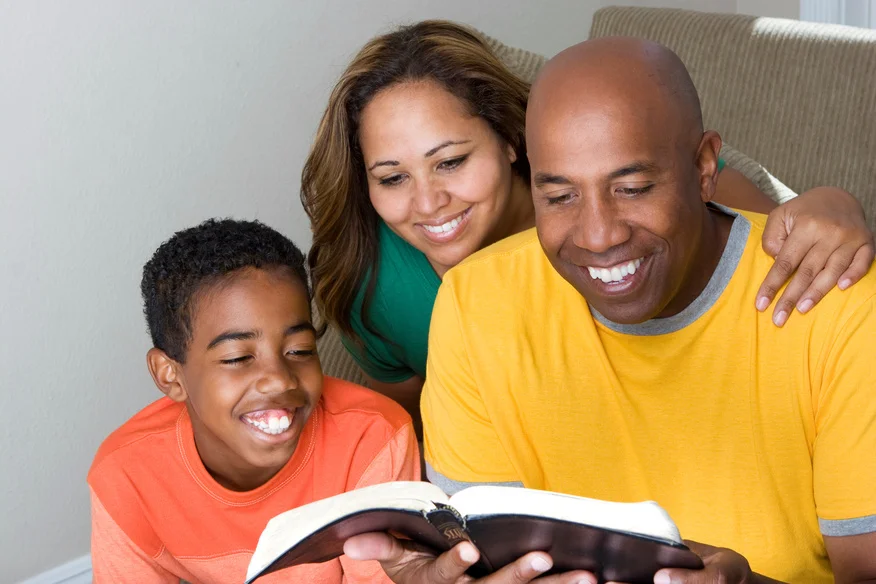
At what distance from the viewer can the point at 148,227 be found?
8.08 feet

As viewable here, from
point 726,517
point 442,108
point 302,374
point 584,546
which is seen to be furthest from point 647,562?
point 442,108

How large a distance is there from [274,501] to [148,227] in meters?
0.94

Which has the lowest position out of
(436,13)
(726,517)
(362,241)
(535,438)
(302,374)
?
(726,517)

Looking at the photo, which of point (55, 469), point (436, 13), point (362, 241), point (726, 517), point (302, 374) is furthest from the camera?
point (436, 13)

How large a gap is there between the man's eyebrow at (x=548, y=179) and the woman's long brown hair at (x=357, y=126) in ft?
1.79

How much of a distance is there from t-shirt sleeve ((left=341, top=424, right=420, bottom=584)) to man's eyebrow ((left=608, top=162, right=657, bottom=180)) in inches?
26.9

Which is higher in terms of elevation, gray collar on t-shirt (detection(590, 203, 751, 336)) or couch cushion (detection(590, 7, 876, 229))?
couch cushion (detection(590, 7, 876, 229))

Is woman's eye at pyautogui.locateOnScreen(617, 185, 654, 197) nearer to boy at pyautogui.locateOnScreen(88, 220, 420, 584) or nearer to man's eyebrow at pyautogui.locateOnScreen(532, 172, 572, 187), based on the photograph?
man's eyebrow at pyautogui.locateOnScreen(532, 172, 572, 187)

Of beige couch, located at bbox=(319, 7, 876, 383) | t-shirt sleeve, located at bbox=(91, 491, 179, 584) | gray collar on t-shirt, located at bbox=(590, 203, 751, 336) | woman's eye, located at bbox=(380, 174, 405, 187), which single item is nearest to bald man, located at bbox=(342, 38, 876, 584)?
gray collar on t-shirt, located at bbox=(590, 203, 751, 336)

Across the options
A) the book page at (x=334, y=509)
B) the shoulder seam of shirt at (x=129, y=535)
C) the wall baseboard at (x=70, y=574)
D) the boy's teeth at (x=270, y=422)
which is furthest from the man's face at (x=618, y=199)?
the wall baseboard at (x=70, y=574)

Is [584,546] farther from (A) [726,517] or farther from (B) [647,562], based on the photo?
(A) [726,517]

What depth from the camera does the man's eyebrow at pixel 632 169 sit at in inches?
50.5

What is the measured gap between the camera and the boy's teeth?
1.69m

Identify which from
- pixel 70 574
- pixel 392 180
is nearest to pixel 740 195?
pixel 392 180
